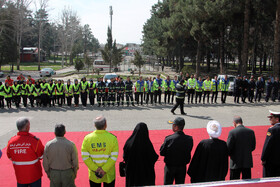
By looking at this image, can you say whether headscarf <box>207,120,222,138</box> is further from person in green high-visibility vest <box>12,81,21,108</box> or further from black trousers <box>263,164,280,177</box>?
person in green high-visibility vest <box>12,81,21,108</box>

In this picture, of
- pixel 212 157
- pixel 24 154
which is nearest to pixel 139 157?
pixel 212 157

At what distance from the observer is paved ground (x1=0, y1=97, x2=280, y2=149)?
426 inches

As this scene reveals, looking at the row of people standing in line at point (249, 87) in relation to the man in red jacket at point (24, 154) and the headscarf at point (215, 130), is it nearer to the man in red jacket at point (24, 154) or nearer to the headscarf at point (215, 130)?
the headscarf at point (215, 130)

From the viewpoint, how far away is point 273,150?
4.80 meters

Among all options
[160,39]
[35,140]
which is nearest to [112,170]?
[35,140]

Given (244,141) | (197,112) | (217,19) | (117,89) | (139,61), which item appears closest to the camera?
(244,141)

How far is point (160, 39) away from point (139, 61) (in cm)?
596

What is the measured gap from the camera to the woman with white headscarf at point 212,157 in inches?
164

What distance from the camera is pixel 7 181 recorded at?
→ 19.2 feet

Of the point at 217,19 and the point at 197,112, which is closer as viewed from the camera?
the point at 197,112

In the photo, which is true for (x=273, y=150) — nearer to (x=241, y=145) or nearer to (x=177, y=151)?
(x=241, y=145)

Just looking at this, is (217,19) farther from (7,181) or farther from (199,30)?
(7,181)

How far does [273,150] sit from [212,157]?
1601mm

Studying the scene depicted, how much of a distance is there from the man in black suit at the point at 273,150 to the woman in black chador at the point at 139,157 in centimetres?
253
